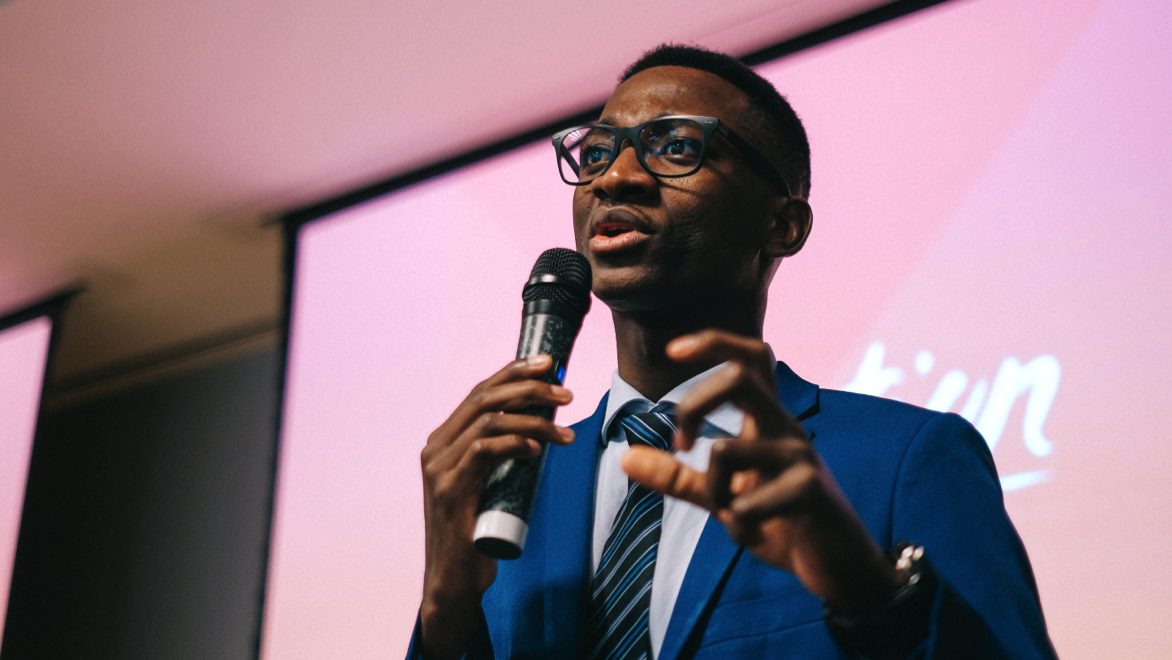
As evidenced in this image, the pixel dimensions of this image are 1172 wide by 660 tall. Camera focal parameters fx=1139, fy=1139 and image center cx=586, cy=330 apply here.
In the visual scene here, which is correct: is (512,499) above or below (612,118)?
below

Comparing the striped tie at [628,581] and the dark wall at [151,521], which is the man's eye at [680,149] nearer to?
the striped tie at [628,581]

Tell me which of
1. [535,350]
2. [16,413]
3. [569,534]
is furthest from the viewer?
[16,413]

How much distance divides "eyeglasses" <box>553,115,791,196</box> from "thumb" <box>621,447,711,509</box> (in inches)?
25.9

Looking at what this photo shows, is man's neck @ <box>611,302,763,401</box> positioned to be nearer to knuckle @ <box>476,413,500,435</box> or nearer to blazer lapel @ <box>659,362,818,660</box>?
blazer lapel @ <box>659,362,818,660</box>

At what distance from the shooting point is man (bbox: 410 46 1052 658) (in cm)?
88

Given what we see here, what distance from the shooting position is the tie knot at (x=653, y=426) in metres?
1.38

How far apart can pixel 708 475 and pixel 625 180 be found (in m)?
0.68

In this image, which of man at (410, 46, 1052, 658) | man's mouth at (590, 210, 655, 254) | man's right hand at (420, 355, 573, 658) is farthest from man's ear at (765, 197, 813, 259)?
man's right hand at (420, 355, 573, 658)

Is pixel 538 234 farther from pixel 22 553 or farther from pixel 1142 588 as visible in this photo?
pixel 22 553

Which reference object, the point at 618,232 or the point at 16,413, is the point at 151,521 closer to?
the point at 16,413

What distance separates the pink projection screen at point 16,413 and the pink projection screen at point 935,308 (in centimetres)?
136

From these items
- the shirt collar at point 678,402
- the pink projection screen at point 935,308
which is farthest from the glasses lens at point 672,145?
the pink projection screen at point 935,308

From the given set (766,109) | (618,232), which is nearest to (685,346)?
(618,232)

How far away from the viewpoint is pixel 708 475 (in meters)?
0.86
